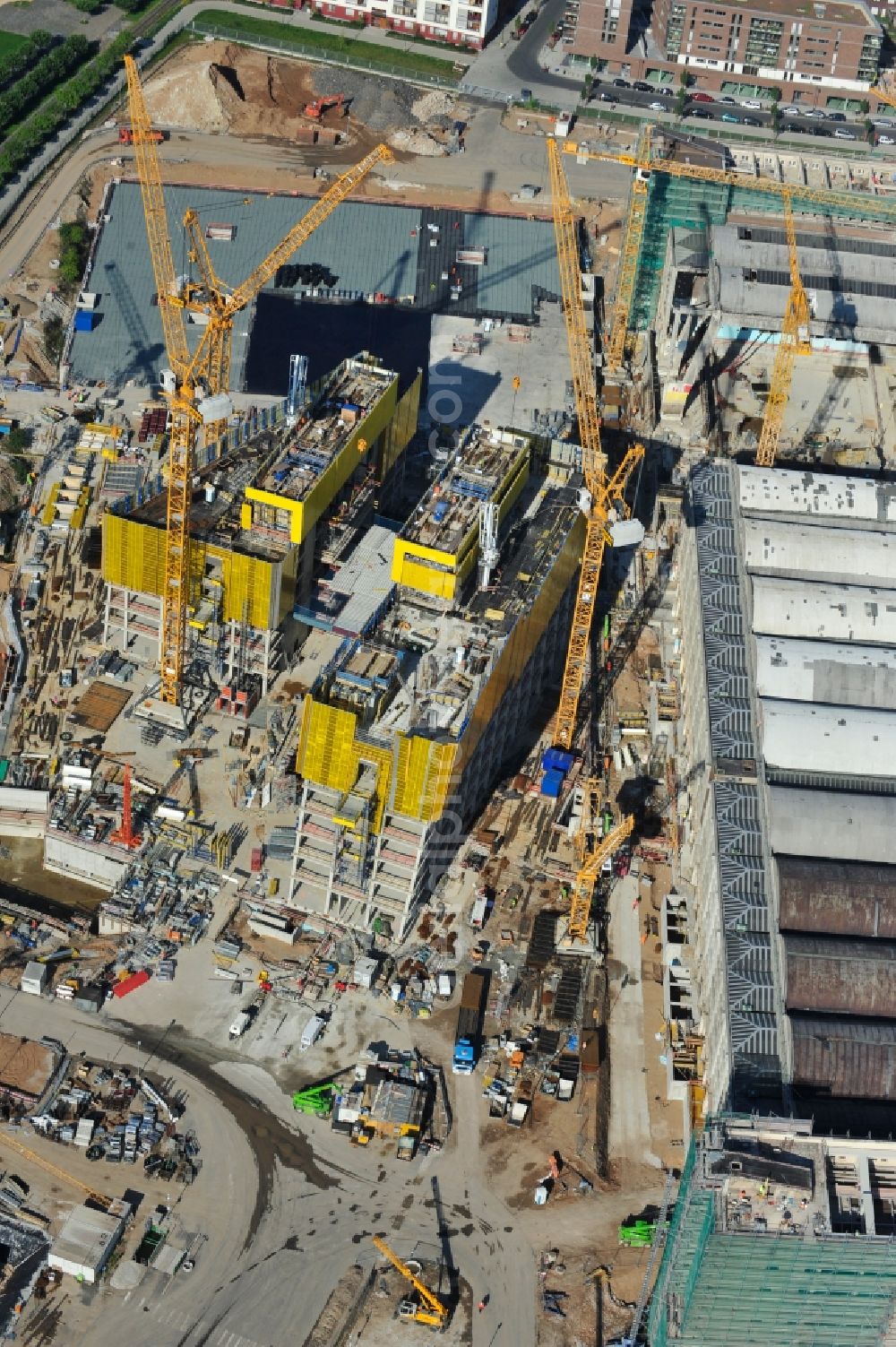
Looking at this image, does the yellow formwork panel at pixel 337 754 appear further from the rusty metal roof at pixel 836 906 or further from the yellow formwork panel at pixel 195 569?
the rusty metal roof at pixel 836 906

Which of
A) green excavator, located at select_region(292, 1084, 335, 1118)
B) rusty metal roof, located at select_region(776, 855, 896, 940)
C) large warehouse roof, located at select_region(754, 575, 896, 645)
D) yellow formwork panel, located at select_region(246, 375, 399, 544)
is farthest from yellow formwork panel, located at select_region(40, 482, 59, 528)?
rusty metal roof, located at select_region(776, 855, 896, 940)

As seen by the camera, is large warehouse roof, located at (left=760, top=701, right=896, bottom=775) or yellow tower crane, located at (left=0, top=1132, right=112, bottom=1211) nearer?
yellow tower crane, located at (left=0, top=1132, right=112, bottom=1211)

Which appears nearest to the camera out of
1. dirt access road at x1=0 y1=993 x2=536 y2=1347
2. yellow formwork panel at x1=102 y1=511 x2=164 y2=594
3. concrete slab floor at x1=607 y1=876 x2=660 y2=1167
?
dirt access road at x1=0 y1=993 x2=536 y2=1347

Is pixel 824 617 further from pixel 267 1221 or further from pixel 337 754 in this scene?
pixel 267 1221

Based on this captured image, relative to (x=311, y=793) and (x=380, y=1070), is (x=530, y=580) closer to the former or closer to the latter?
(x=311, y=793)

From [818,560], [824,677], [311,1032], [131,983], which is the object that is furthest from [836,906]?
[131,983]

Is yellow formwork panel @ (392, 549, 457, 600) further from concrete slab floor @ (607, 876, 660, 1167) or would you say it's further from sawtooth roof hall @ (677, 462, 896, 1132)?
concrete slab floor @ (607, 876, 660, 1167)
